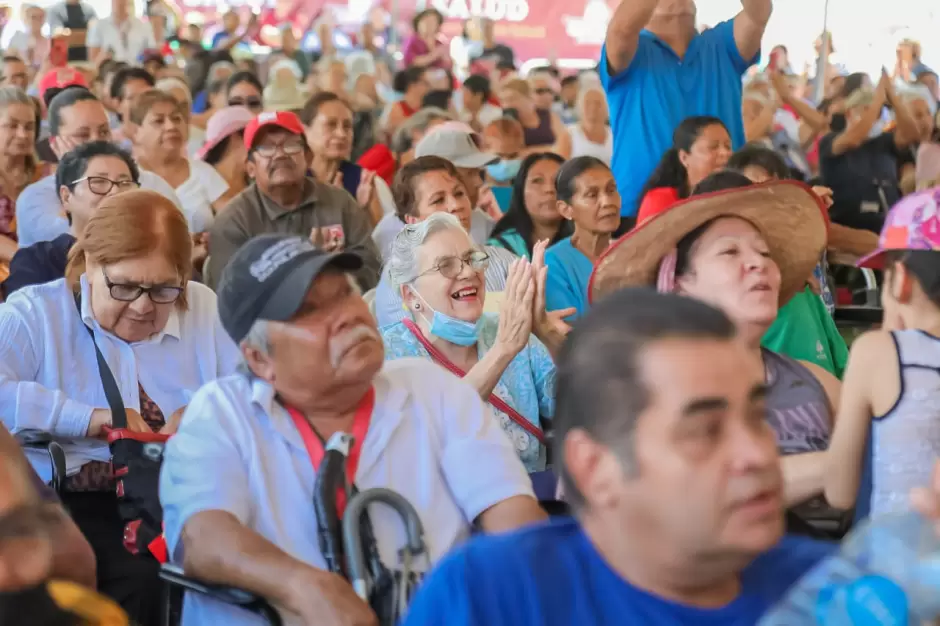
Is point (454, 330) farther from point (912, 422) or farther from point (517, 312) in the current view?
point (912, 422)

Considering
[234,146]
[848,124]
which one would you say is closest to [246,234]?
[234,146]

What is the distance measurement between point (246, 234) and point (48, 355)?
74.1 inches

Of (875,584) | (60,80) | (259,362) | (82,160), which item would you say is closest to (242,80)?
(60,80)

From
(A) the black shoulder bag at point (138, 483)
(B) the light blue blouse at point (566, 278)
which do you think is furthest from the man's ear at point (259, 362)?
(B) the light blue blouse at point (566, 278)

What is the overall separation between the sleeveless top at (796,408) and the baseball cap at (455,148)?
2.99 metres

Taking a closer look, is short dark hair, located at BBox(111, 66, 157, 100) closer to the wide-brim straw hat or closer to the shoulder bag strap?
the shoulder bag strap

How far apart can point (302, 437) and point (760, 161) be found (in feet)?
9.38

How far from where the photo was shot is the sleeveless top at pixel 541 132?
10070mm

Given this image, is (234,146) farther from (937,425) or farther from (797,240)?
(937,425)

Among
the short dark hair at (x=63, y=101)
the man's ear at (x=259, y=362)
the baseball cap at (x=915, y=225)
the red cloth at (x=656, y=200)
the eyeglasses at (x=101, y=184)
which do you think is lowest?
the red cloth at (x=656, y=200)

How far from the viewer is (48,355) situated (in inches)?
124

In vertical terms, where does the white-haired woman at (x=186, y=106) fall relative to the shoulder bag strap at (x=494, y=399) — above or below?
above

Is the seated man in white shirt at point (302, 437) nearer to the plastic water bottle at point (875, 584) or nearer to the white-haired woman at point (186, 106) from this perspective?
the plastic water bottle at point (875, 584)

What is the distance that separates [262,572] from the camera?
6.82 feet
